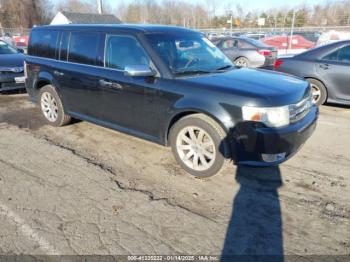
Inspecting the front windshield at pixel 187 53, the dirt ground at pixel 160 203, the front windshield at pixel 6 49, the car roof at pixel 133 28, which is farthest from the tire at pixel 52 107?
the front windshield at pixel 6 49

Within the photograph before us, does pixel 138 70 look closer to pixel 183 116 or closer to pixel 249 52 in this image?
pixel 183 116

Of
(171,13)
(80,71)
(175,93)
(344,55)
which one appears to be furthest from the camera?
(171,13)

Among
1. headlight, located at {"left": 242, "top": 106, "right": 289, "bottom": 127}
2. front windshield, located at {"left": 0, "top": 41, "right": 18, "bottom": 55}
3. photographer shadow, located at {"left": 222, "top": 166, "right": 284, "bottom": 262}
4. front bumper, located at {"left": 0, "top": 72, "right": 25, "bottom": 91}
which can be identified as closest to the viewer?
photographer shadow, located at {"left": 222, "top": 166, "right": 284, "bottom": 262}

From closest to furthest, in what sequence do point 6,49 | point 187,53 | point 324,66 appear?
1. point 187,53
2. point 324,66
3. point 6,49

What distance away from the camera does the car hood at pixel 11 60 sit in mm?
8352

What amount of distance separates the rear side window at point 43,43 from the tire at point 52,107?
63 centimetres

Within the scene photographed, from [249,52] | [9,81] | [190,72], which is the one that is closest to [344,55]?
[190,72]

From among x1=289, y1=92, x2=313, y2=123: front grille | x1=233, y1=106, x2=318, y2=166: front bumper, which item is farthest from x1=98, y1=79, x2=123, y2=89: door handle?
x1=289, y1=92, x2=313, y2=123: front grille

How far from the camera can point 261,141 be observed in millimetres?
3404

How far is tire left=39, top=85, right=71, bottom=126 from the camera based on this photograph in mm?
5676

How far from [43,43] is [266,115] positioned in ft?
14.7

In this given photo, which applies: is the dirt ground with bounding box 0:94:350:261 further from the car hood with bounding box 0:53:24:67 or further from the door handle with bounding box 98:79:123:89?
A: the car hood with bounding box 0:53:24:67

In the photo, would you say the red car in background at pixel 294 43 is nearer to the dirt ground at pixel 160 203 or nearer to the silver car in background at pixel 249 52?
the silver car in background at pixel 249 52

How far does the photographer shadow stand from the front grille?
787 millimetres
